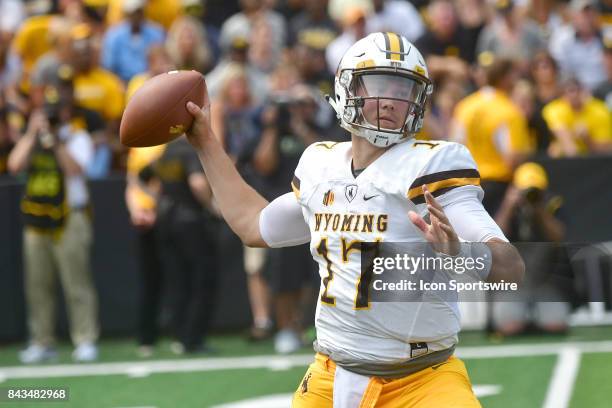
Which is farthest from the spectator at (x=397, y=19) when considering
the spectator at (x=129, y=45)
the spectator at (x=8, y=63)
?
the spectator at (x=8, y=63)

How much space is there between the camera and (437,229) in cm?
362

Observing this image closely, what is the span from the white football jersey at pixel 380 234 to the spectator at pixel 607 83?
745 centimetres

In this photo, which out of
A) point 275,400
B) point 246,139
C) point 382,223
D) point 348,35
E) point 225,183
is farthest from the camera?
point 348,35

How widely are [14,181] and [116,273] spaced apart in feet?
3.68

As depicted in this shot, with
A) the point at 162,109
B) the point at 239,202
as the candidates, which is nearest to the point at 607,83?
the point at 239,202

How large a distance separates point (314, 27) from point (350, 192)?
8111mm

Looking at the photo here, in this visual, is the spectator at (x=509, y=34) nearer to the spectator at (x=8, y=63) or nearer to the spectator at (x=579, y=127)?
the spectator at (x=579, y=127)

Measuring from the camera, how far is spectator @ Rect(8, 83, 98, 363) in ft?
30.2

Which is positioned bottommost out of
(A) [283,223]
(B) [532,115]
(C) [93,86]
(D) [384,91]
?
(A) [283,223]

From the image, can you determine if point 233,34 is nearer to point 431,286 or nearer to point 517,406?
point 517,406

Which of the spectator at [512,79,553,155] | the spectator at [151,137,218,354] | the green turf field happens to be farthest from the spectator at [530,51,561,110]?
the spectator at [151,137,218,354]

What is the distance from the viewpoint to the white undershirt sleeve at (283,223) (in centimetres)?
438

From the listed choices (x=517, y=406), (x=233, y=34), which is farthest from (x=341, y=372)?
(x=233, y=34)

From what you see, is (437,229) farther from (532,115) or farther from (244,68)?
(244,68)
